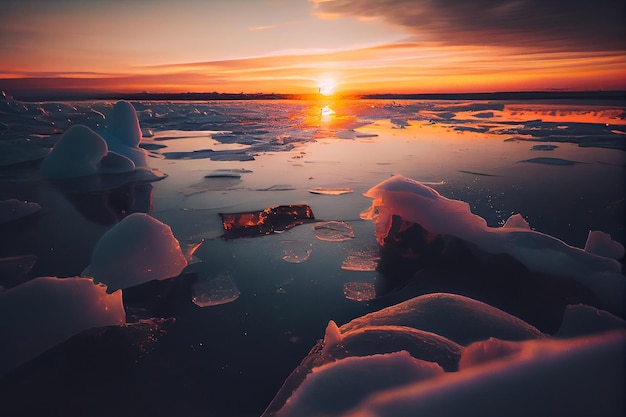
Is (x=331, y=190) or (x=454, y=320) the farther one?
(x=331, y=190)

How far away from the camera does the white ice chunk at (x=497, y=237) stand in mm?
2312

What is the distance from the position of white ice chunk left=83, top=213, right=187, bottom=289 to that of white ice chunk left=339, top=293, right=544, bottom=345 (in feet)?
4.78

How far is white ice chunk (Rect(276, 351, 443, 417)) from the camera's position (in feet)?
4.06

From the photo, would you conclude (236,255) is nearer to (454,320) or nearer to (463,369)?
(454,320)

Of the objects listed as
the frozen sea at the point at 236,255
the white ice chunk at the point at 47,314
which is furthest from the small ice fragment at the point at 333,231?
the white ice chunk at the point at 47,314

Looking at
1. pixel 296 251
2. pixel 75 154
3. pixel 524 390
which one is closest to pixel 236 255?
pixel 296 251

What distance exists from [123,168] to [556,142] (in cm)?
995

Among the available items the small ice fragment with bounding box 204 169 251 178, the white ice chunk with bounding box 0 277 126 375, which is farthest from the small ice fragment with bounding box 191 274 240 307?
the small ice fragment with bounding box 204 169 251 178

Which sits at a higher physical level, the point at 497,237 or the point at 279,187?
the point at 497,237

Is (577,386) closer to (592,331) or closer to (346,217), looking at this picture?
(592,331)

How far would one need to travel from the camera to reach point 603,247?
273 centimetres

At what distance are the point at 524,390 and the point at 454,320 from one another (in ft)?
1.83

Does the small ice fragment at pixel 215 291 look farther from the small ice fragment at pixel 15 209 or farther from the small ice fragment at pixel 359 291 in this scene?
the small ice fragment at pixel 15 209

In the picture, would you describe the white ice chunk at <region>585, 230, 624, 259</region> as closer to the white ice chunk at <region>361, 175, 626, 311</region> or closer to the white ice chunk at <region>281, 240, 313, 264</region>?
the white ice chunk at <region>361, 175, 626, 311</region>
